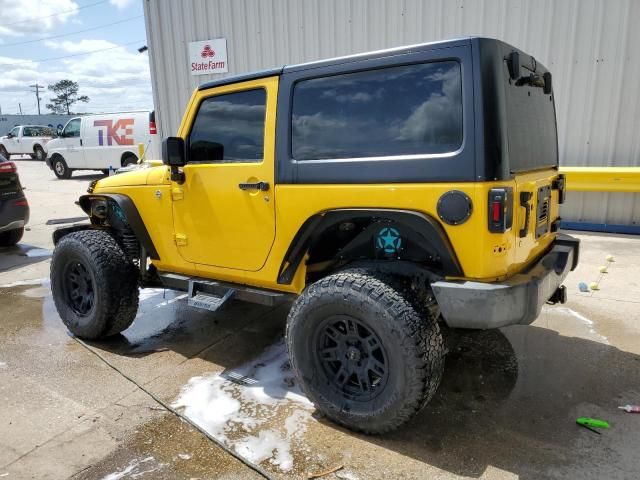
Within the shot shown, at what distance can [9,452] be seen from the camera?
2682 millimetres

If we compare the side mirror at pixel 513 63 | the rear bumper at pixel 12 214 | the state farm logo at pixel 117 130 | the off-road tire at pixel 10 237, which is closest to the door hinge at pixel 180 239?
the side mirror at pixel 513 63

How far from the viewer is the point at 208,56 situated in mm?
9812

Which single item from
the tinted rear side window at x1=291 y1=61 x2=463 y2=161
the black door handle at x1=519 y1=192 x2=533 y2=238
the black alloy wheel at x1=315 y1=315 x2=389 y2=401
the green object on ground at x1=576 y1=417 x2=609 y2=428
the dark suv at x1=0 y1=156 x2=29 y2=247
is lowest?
the green object on ground at x1=576 y1=417 x2=609 y2=428

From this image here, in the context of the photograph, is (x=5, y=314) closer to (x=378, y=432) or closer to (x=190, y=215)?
(x=190, y=215)

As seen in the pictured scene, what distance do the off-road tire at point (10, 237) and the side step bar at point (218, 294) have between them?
5189 mm

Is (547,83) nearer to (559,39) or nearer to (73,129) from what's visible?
(559,39)

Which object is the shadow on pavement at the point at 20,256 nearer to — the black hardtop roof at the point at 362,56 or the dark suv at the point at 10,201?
the dark suv at the point at 10,201

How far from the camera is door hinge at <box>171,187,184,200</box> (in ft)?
11.7

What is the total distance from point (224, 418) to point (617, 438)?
2.19 m

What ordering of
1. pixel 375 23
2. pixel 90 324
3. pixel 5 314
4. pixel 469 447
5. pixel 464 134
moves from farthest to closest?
1. pixel 375 23
2. pixel 5 314
3. pixel 90 324
4. pixel 469 447
5. pixel 464 134

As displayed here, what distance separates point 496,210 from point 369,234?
2.54 ft

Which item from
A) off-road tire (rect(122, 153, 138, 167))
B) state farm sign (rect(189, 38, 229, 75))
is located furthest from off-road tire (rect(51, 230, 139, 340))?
off-road tire (rect(122, 153, 138, 167))

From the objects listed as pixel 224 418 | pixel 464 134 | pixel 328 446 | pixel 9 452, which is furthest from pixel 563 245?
pixel 9 452

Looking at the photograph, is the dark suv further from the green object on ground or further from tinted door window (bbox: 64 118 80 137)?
tinted door window (bbox: 64 118 80 137)
